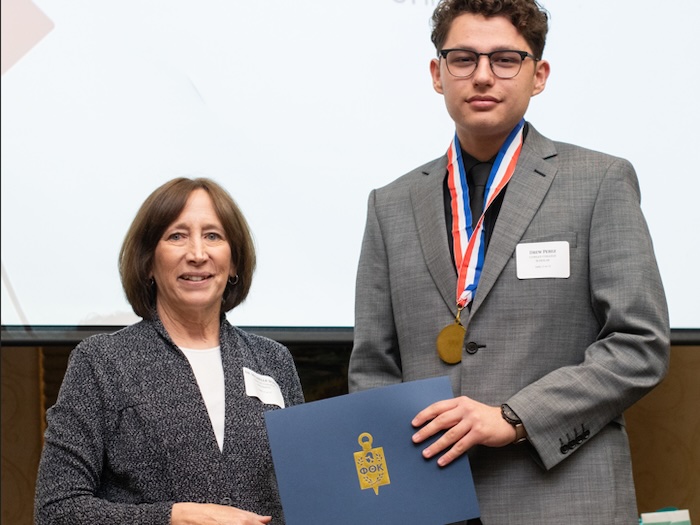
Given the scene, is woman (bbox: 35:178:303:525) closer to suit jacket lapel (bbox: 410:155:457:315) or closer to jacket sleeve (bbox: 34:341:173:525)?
jacket sleeve (bbox: 34:341:173:525)

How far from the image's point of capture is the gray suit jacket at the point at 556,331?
5.50ft

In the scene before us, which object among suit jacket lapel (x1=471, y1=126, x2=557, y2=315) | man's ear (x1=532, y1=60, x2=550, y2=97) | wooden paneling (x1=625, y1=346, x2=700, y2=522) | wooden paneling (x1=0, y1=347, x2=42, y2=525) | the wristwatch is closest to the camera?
the wristwatch

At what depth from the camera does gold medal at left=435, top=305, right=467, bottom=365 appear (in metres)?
1.78

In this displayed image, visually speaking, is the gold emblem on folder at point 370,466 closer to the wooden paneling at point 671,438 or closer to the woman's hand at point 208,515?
the woman's hand at point 208,515

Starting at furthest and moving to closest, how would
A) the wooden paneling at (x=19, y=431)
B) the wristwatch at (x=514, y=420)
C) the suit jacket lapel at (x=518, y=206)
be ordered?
the wooden paneling at (x=19, y=431) → the suit jacket lapel at (x=518, y=206) → the wristwatch at (x=514, y=420)

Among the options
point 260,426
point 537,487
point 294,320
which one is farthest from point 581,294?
point 294,320

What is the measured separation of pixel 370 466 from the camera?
1.68m

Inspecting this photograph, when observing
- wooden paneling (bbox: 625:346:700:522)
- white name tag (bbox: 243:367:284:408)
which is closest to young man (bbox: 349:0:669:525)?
white name tag (bbox: 243:367:284:408)

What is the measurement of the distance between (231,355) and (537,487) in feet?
2.56

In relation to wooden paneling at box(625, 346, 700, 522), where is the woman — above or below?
above

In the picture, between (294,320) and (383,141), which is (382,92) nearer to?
(383,141)

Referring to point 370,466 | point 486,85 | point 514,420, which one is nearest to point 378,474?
point 370,466

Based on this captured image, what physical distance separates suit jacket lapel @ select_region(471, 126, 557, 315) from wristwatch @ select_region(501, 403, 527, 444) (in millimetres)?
215

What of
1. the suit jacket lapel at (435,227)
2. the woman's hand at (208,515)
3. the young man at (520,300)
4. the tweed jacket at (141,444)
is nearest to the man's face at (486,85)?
the young man at (520,300)
